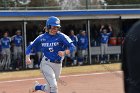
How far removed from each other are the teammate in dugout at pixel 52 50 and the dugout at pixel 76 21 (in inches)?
509

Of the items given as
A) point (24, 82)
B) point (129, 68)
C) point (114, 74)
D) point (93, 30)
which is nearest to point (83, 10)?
point (93, 30)

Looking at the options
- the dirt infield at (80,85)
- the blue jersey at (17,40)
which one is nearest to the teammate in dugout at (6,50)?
the blue jersey at (17,40)

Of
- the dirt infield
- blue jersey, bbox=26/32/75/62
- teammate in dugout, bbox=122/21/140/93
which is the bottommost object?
the dirt infield

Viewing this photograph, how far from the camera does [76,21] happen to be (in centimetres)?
2525

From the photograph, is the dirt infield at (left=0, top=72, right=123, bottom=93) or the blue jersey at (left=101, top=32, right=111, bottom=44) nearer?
the dirt infield at (left=0, top=72, right=123, bottom=93)

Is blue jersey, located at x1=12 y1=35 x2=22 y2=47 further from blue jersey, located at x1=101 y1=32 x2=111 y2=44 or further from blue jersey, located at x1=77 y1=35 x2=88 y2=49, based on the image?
blue jersey, located at x1=101 y1=32 x2=111 y2=44

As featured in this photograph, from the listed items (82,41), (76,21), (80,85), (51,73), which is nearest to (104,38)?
(82,41)

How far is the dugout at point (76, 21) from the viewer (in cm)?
2312

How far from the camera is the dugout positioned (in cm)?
2312

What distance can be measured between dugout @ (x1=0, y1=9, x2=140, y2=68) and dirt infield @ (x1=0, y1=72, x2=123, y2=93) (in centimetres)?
617

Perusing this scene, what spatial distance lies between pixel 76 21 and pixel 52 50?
1544cm

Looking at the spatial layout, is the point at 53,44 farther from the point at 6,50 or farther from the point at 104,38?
the point at 104,38

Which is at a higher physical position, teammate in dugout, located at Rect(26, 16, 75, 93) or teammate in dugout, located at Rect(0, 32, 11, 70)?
teammate in dugout, located at Rect(26, 16, 75, 93)

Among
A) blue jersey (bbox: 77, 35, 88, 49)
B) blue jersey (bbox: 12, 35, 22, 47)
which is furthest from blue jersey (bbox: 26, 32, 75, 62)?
blue jersey (bbox: 77, 35, 88, 49)
